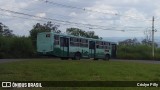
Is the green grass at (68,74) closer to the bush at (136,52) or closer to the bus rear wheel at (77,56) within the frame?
the bus rear wheel at (77,56)

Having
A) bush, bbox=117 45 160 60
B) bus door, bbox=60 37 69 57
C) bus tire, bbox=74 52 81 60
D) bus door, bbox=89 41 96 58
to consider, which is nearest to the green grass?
bus door, bbox=60 37 69 57

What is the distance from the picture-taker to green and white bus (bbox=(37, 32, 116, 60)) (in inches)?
1592

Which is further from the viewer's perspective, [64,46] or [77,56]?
[77,56]

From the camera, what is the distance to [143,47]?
83.5 meters

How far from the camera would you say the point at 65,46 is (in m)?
41.3

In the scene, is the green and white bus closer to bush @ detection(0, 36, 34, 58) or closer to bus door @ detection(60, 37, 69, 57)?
bus door @ detection(60, 37, 69, 57)

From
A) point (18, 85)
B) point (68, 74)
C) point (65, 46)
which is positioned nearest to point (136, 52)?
point (65, 46)

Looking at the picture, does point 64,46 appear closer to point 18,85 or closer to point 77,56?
point 77,56

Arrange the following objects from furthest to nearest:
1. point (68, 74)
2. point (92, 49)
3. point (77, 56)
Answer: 1. point (92, 49)
2. point (77, 56)
3. point (68, 74)

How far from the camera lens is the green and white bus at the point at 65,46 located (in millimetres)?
40438

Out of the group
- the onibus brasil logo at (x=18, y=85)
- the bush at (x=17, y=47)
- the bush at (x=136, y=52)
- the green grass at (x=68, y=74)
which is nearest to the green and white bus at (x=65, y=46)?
the green grass at (x=68, y=74)

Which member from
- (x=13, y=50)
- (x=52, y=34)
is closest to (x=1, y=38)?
(x=13, y=50)

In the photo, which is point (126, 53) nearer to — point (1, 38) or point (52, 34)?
point (1, 38)

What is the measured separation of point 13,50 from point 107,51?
22.3 metres
